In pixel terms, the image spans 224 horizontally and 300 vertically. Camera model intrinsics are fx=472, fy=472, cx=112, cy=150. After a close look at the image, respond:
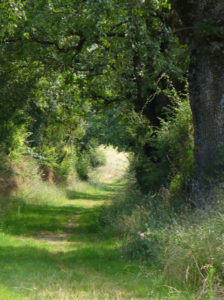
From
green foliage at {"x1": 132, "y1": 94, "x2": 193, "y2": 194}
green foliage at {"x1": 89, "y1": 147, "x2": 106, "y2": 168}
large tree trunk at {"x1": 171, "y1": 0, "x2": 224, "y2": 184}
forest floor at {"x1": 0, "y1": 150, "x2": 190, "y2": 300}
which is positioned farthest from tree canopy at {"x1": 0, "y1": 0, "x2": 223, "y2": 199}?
green foliage at {"x1": 89, "y1": 147, "x2": 106, "y2": 168}

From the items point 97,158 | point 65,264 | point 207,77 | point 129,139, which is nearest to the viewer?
point 65,264

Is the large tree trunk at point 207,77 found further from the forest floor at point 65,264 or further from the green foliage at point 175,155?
the forest floor at point 65,264

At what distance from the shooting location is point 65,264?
36.0 feet

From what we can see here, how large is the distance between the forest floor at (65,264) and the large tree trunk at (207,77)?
3.33 meters

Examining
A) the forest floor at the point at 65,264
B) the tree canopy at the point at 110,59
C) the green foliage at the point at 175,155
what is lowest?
the forest floor at the point at 65,264

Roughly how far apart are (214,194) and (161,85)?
847 cm

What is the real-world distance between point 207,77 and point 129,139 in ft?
22.4

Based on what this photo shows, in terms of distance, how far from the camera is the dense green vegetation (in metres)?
8.22

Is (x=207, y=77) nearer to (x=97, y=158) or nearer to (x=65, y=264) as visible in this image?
(x=65, y=264)

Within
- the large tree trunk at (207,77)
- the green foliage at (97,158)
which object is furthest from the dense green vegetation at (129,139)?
the green foliage at (97,158)

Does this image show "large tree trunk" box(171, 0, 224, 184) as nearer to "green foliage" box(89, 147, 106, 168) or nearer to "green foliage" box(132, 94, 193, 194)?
"green foliage" box(132, 94, 193, 194)

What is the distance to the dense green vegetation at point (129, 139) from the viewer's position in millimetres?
8219

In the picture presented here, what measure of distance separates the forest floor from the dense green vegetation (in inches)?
2.1

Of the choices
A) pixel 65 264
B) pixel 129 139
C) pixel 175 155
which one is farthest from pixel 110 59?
pixel 65 264
